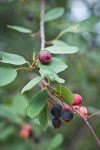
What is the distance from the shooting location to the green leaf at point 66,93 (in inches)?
45.4

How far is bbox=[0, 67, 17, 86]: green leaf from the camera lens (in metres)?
1.17

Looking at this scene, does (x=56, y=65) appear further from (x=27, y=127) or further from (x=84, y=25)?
(x=27, y=127)

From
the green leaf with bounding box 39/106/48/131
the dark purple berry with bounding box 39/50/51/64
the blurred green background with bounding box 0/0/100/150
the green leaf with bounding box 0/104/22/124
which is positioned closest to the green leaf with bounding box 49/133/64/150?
the blurred green background with bounding box 0/0/100/150

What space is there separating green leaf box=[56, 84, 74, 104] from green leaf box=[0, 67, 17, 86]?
0.15 meters

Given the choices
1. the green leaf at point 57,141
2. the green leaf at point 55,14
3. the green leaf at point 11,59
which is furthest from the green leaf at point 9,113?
the green leaf at point 11,59

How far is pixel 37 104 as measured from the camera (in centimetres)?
116

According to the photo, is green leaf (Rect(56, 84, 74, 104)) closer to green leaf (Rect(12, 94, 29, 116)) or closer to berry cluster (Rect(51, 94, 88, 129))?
berry cluster (Rect(51, 94, 88, 129))

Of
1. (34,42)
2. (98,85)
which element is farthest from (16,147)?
(98,85)

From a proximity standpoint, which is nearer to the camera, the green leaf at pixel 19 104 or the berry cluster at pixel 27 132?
the berry cluster at pixel 27 132

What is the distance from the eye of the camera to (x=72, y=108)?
1.12 meters

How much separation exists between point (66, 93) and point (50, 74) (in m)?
0.09

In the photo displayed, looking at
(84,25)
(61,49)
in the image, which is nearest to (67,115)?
(61,49)

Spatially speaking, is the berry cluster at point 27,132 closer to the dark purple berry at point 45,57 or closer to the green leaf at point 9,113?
the green leaf at point 9,113

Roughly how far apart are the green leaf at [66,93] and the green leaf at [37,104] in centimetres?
5
